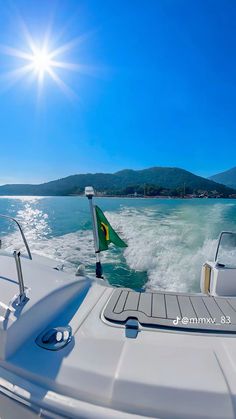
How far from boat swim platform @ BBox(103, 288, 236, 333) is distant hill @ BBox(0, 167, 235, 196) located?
24954mm

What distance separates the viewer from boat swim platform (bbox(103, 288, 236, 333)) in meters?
1.25

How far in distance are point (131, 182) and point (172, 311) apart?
3129cm

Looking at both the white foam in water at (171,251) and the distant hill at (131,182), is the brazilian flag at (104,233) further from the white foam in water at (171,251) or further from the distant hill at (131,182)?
the distant hill at (131,182)

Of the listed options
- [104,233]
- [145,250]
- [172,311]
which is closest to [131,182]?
[145,250]

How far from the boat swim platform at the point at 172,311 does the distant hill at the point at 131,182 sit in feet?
81.9

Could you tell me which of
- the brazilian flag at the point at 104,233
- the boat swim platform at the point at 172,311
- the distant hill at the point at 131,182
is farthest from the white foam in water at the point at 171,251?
the distant hill at the point at 131,182

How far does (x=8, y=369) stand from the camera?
3.18 feet

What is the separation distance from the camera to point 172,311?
1389mm

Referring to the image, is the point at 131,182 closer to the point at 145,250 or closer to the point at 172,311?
the point at 145,250

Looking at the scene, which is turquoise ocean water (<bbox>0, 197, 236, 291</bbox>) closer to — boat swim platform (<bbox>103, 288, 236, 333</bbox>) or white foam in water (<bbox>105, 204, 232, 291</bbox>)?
white foam in water (<bbox>105, 204, 232, 291</bbox>)

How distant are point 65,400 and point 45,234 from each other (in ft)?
29.2

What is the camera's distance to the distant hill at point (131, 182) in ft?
93.4

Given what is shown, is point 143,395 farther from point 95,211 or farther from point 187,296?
point 95,211

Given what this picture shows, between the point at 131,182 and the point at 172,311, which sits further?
the point at 131,182
